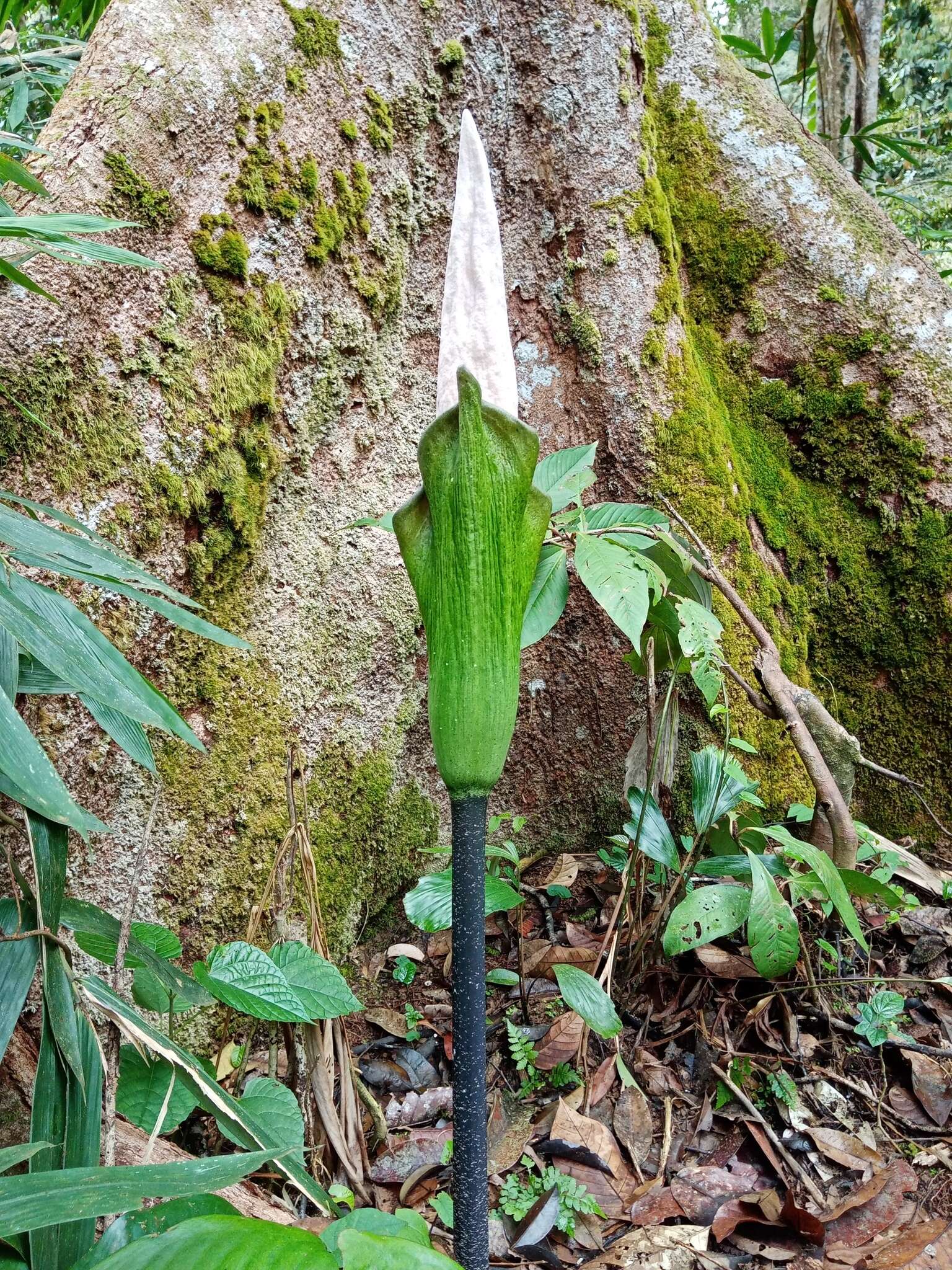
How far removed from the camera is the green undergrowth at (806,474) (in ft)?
5.73

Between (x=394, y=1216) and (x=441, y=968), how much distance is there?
2.39 ft

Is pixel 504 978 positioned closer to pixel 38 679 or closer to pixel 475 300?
pixel 38 679

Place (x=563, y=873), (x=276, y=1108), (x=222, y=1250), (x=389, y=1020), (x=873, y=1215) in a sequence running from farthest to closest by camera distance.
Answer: (x=563, y=873) → (x=389, y=1020) → (x=873, y=1215) → (x=276, y=1108) → (x=222, y=1250)

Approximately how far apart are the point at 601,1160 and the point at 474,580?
0.86m

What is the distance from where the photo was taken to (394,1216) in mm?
827

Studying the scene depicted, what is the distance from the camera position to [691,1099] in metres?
1.28

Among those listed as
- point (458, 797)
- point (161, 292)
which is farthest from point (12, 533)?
point (161, 292)

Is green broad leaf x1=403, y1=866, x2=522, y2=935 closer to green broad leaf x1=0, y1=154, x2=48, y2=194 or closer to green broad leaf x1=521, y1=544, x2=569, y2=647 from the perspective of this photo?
green broad leaf x1=521, y1=544, x2=569, y2=647

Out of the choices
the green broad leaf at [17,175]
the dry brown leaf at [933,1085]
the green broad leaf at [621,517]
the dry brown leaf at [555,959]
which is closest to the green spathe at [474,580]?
the green broad leaf at [621,517]

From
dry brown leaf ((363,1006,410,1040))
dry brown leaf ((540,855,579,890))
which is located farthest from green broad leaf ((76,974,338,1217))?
dry brown leaf ((540,855,579,890))

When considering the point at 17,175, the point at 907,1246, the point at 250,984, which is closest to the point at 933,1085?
the point at 907,1246

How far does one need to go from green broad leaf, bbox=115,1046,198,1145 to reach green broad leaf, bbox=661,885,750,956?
63 centimetres

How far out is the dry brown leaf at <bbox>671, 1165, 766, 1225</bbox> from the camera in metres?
1.11

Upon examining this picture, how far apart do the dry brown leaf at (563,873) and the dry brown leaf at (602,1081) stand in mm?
349
